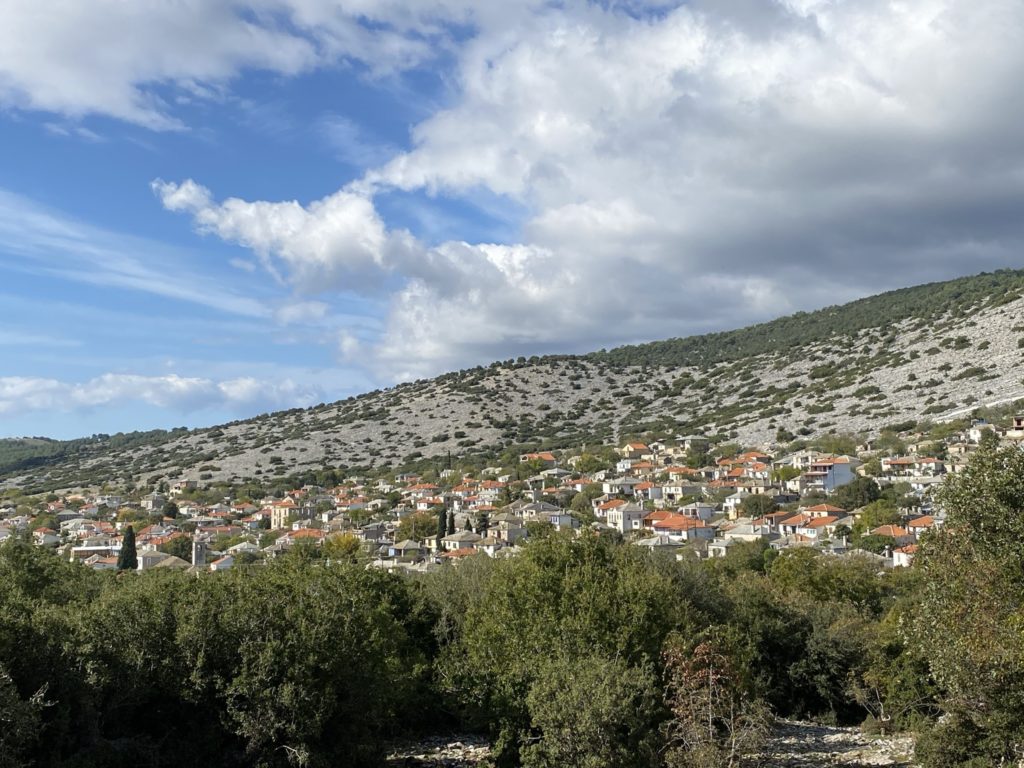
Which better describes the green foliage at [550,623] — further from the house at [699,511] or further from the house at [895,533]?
the house at [699,511]

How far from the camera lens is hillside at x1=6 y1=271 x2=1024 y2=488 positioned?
111 m

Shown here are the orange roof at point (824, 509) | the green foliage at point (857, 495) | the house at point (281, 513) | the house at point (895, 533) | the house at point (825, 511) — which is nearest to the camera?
the house at point (895, 533)

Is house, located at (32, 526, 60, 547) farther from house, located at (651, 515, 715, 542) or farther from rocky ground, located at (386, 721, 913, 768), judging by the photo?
rocky ground, located at (386, 721, 913, 768)

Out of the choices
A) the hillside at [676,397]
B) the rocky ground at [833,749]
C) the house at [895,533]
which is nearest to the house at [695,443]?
the hillside at [676,397]

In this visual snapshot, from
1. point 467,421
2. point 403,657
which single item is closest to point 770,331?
point 467,421

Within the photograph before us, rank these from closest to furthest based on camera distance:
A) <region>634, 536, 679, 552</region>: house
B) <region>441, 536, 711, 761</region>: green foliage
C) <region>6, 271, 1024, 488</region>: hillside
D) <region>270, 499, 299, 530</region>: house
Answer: <region>441, 536, 711, 761</region>: green foliage
<region>634, 536, 679, 552</region>: house
<region>270, 499, 299, 530</region>: house
<region>6, 271, 1024, 488</region>: hillside

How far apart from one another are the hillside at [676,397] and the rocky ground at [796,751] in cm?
7638

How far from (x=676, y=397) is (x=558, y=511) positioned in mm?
77898

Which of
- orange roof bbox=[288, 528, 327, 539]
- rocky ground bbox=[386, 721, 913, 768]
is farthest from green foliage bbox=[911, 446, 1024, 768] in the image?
orange roof bbox=[288, 528, 327, 539]

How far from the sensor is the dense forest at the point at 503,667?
18.4 meters

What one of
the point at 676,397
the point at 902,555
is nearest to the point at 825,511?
the point at 902,555

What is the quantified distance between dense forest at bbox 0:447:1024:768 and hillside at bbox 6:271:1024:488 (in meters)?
83.3

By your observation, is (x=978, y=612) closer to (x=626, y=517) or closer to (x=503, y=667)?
(x=503, y=667)

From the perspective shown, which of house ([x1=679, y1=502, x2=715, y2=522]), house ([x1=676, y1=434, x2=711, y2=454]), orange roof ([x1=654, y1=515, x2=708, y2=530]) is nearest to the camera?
orange roof ([x1=654, y1=515, x2=708, y2=530])
